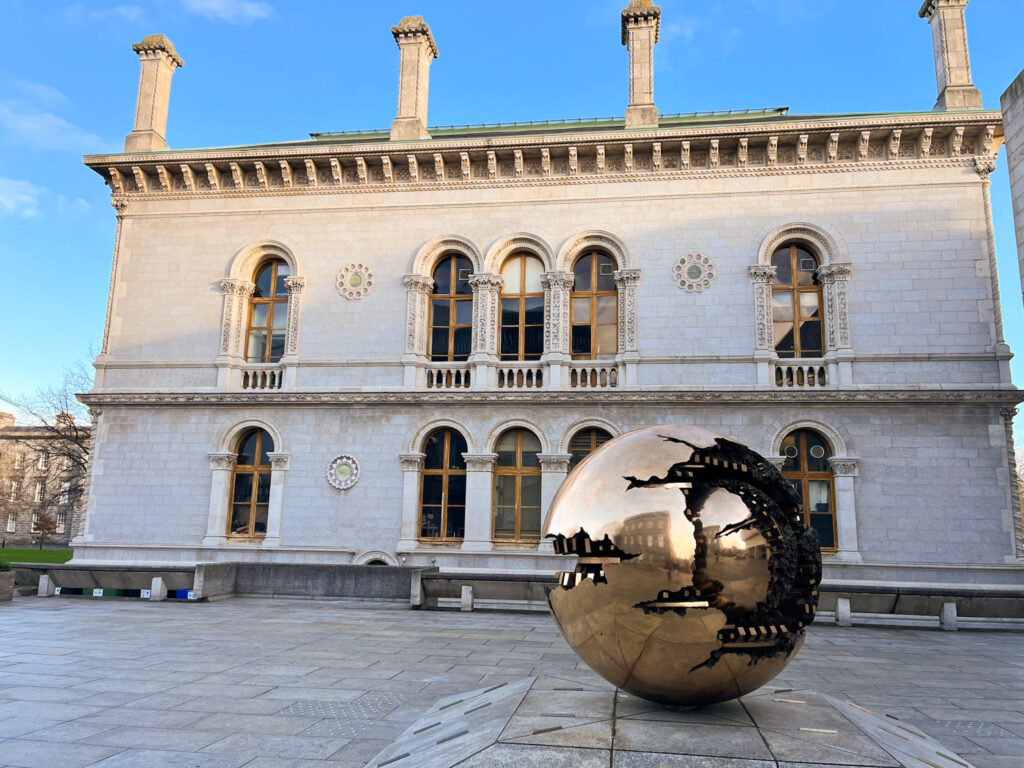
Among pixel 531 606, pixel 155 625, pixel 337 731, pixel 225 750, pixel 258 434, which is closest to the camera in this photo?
pixel 225 750

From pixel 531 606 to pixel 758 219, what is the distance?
39.4 feet

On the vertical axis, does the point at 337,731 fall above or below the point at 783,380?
below

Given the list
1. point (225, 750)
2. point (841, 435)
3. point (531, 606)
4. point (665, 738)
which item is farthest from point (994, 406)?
point (225, 750)

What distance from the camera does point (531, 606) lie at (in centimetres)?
1495

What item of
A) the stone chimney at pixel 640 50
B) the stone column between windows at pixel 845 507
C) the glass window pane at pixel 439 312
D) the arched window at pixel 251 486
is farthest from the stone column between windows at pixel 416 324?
the stone column between windows at pixel 845 507

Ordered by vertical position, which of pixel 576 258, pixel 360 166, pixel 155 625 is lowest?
pixel 155 625

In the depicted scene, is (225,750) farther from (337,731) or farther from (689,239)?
(689,239)

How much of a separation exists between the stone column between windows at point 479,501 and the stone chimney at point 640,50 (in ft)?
33.9

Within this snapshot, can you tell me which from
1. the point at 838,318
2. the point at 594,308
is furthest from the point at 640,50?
the point at 838,318

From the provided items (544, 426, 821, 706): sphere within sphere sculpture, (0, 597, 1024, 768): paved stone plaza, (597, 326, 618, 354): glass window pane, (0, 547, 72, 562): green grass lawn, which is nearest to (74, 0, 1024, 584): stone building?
(597, 326, 618, 354): glass window pane

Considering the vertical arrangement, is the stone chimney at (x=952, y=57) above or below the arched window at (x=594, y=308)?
above

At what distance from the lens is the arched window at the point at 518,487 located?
19.5 metres

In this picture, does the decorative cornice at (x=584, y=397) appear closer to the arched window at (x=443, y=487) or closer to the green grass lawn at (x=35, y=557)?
the arched window at (x=443, y=487)

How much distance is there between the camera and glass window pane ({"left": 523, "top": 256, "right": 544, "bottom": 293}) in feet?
68.1
